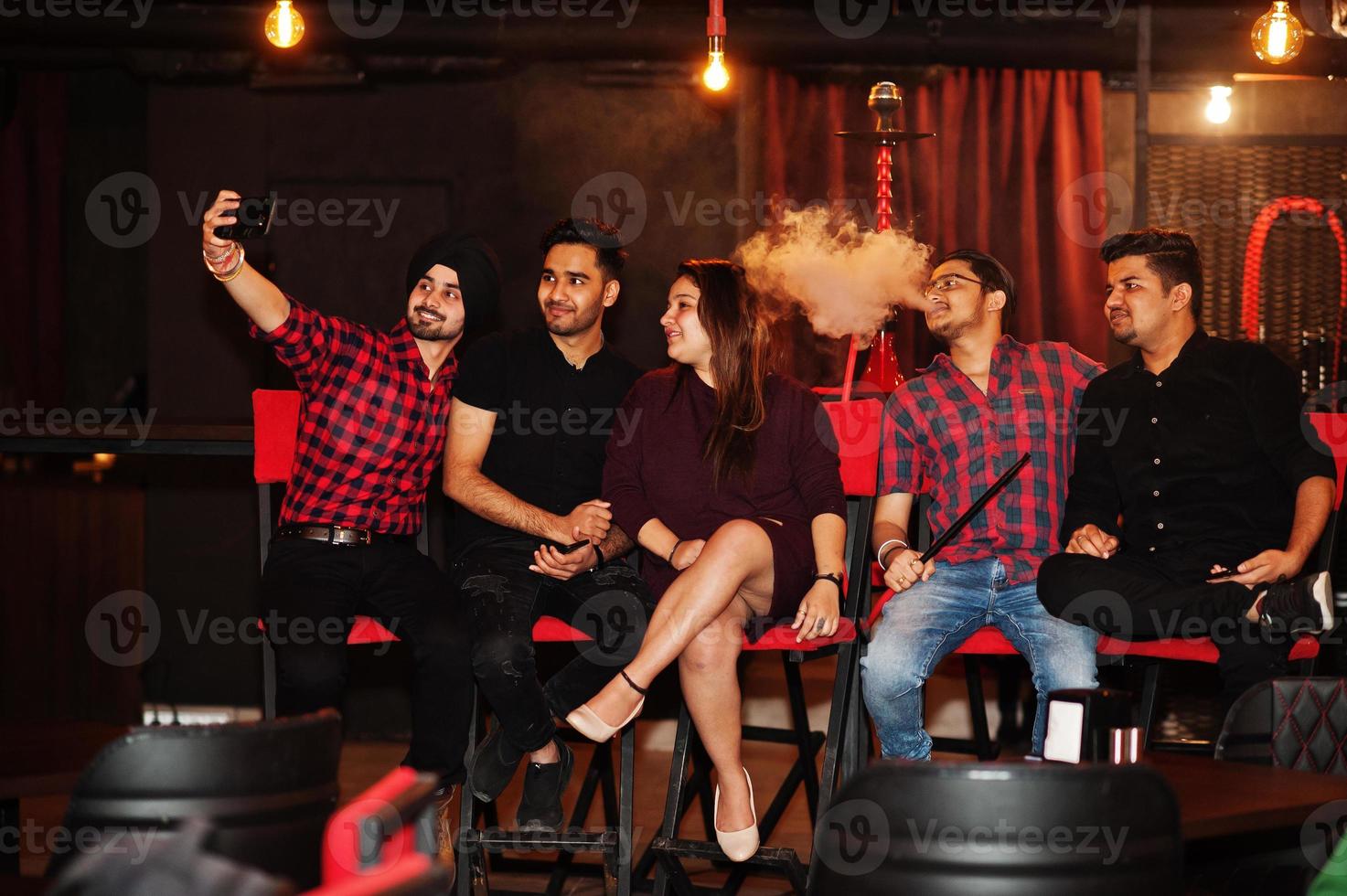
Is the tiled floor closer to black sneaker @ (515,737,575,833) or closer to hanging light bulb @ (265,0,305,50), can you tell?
black sneaker @ (515,737,575,833)

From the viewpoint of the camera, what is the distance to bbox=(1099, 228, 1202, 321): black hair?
11.3 ft

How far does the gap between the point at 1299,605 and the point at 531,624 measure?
163 cm

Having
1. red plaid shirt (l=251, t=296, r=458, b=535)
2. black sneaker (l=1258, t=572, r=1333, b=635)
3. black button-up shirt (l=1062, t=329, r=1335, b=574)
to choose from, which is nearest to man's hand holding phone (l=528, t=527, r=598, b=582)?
red plaid shirt (l=251, t=296, r=458, b=535)

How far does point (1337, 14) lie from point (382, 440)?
301cm

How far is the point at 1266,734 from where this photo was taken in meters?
2.29

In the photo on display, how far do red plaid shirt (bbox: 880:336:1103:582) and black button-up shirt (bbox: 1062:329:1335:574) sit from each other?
0.06m

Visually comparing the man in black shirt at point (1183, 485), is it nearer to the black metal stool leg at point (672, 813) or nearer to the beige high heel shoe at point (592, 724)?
the black metal stool leg at point (672, 813)

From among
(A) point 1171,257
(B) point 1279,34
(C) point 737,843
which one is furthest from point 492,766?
(B) point 1279,34

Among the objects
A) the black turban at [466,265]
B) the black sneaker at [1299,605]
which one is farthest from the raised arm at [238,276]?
the black sneaker at [1299,605]

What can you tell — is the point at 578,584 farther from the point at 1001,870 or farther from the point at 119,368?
the point at 119,368

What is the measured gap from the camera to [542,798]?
2.96m

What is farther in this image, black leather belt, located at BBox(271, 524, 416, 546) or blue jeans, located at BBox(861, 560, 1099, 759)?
black leather belt, located at BBox(271, 524, 416, 546)

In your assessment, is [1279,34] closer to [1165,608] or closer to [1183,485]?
[1183,485]

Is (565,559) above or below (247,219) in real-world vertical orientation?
below
